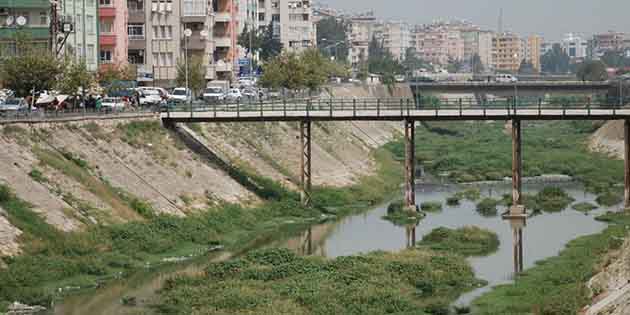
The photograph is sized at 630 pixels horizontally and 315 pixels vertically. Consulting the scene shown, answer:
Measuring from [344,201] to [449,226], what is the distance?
44.4 ft

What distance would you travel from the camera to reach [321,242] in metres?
72.2

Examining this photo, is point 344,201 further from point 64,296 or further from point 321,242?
point 64,296

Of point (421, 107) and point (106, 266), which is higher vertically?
point (421, 107)

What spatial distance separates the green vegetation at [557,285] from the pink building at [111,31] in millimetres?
56251

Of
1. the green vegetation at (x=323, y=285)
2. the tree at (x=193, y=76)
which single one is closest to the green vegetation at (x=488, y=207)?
the green vegetation at (x=323, y=285)

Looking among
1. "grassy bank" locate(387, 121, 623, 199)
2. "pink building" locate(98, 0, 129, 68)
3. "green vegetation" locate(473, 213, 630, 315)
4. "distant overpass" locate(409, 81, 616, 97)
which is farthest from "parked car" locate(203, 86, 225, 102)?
"green vegetation" locate(473, 213, 630, 315)

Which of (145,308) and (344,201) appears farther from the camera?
(344,201)

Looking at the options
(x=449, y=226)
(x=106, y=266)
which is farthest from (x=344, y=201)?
(x=106, y=266)

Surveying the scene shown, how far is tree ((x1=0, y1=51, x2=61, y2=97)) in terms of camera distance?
81.0m

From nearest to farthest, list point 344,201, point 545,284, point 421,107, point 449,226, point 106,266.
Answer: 1. point 545,284
2. point 106,266
3. point 449,226
4. point 421,107
5. point 344,201

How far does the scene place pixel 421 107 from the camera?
276 feet

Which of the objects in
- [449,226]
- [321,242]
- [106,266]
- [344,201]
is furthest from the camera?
[344,201]

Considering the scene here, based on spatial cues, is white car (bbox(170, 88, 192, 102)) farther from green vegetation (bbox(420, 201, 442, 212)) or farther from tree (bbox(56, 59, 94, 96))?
green vegetation (bbox(420, 201, 442, 212))

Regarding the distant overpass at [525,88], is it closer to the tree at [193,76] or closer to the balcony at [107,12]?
the tree at [193,76]
